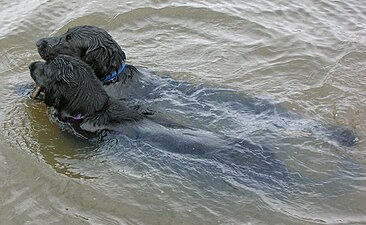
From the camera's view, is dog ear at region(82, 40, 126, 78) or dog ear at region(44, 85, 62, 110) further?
dog ear at region(82, 40, 126, 78)

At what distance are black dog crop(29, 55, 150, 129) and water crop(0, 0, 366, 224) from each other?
299 millimetres

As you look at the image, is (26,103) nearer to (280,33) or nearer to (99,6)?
(99,6)

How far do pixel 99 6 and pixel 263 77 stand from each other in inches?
146

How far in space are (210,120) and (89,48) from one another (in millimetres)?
1982

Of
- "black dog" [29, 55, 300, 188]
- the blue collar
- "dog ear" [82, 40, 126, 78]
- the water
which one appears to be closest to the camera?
the water

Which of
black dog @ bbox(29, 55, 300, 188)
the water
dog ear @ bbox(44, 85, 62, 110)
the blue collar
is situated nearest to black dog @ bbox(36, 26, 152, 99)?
the blue collar

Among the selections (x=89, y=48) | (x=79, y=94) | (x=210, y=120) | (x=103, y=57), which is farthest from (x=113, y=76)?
(x=210, y=120)

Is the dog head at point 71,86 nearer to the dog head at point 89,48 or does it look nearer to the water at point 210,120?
the water at point 210,120

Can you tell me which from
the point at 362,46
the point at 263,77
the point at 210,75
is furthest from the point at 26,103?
the point at 362,46

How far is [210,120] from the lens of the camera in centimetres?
726

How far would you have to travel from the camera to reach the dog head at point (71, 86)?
6.64 meters

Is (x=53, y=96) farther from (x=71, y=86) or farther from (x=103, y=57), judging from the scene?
(x=103, y=57)

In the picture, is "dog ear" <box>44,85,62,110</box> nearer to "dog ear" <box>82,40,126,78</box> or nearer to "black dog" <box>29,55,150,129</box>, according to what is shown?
"black dog" <box>29,55,150,129</box>

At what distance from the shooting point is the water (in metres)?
5.82
